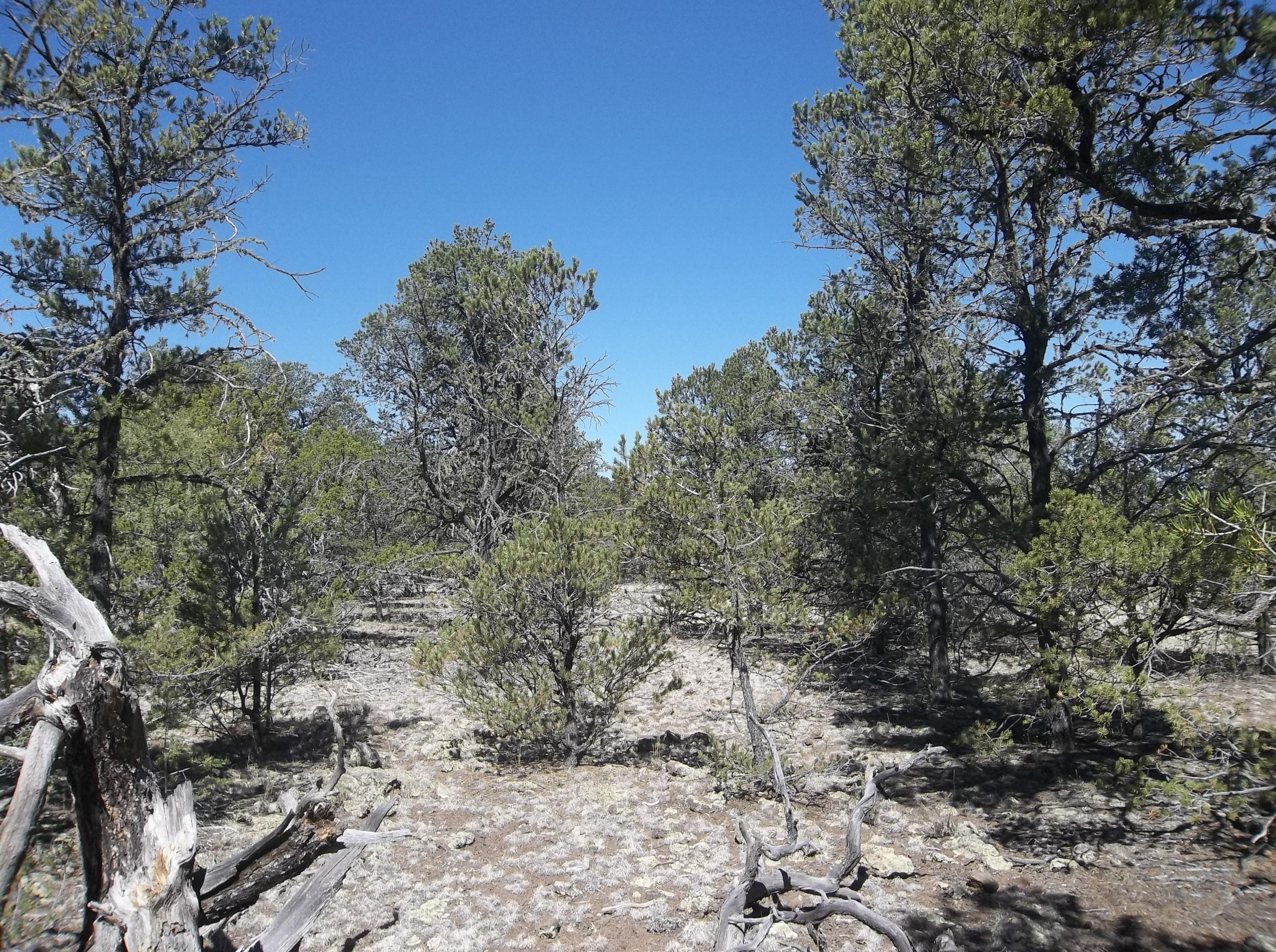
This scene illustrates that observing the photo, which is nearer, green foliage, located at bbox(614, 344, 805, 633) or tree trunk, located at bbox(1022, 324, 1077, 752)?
green foliage, located at bbox(614, 344, 805, 633)

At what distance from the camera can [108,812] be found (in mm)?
3811

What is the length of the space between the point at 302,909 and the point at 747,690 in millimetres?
6086

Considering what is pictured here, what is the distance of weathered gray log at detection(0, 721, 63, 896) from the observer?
305 centimetres

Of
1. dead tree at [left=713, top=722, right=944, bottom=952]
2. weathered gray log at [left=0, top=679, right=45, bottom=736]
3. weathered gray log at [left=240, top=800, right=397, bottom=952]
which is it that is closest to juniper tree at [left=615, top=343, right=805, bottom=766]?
dead tree at [left=713, top=722, right=944, bottom=952]

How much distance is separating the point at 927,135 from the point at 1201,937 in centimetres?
806

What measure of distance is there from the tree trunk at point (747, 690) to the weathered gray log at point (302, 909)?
546 centimetres

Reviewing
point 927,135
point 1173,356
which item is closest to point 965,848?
point 1173,356

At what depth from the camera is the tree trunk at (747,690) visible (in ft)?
30.1

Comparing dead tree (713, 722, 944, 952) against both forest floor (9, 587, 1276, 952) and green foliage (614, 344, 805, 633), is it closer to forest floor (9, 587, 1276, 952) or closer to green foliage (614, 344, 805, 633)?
forest floor (9, 587, 1276, 952)

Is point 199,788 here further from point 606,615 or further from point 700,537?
point 700,537

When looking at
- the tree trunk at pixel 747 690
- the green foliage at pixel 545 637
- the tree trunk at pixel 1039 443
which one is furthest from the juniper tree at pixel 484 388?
the tree trunk at pixel 1039 443

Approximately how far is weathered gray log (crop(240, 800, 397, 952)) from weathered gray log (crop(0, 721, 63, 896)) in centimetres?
143

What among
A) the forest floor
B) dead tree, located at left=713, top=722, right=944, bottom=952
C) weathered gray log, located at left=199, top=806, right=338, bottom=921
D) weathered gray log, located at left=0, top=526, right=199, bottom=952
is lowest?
the forest floor

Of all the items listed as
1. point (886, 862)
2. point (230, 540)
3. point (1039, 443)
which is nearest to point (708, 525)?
point (886, 862)
